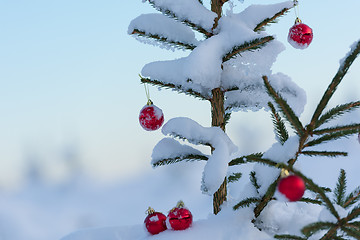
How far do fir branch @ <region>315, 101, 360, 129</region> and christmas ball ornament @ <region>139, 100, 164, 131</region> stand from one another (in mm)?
1494

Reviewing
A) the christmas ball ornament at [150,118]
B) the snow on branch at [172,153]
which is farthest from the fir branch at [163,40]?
the snow on branch at [172,153]

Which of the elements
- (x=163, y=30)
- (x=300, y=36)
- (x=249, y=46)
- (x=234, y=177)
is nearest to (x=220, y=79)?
(x=249, y=46)

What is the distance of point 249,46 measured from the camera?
9.07ft

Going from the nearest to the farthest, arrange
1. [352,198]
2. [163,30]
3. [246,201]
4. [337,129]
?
[337,129] < [352,198] < [246,201] < [163,30]

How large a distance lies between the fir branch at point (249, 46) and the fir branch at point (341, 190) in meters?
1.03

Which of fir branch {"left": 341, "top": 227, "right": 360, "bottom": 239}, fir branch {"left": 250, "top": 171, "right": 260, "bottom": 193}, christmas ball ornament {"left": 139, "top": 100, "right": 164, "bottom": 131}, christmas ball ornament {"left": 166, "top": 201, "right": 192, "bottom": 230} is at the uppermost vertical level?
christmas ball ornament {"left": 139, "top": 100, "right": 164, "bottom": 131}

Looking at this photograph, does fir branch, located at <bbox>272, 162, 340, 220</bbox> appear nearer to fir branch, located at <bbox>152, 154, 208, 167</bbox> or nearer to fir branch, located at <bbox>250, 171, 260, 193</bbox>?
fir branch, located at <bbox>250, 171, 260, 193</bbox>

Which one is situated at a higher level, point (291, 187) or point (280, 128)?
point (280, 128)

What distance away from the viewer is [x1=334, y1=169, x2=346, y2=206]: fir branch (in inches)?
96.3

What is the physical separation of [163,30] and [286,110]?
1.54 m

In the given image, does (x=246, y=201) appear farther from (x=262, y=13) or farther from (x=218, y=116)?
(x=262, y=13)

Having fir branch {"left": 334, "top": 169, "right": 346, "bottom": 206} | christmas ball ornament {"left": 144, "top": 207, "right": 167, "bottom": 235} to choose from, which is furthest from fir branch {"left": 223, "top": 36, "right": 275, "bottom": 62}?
christmas ball ornament {"left": 144, "top": 207, "right": 167, "bottom": 235}

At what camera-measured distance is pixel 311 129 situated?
6.59 ft

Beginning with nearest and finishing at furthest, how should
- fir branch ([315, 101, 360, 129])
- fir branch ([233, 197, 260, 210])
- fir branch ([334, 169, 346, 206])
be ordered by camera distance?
fir branch ([315, 101, 360, 129]) < fir branch ([334, 169, 346, 206]) < fir branch ([233, 197, 260, 210])
